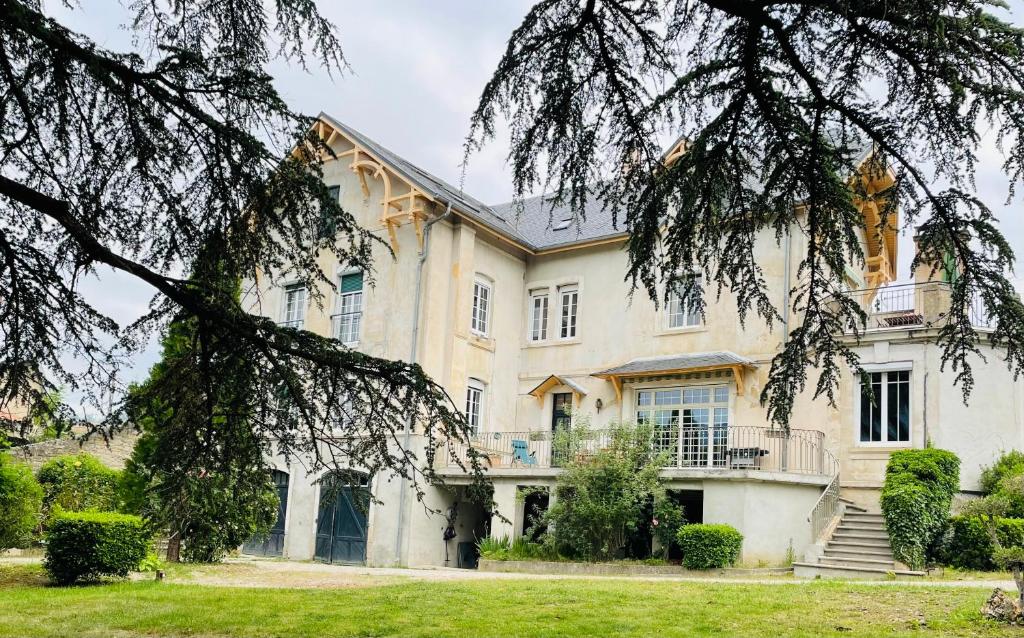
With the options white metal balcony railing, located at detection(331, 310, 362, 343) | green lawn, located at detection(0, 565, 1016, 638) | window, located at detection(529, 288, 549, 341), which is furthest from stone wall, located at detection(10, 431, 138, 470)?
green lawn, located at detection(0, 565, 1016, 638)

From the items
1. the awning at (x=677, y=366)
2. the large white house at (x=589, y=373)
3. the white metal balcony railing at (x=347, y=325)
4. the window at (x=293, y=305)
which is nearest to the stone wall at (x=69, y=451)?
the window at (x=293, y=305)

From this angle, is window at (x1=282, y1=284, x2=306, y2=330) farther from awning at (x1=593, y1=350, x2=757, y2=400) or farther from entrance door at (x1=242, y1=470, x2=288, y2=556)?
awning at (x1=593, y1=350, x2=757, y2=400)

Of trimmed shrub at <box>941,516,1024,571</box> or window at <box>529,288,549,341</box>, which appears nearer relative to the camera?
trimmed shrub at <box>941,516,1024,571</box>

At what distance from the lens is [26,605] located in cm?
1142

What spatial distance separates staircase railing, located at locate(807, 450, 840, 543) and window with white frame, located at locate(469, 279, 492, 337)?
339 inches

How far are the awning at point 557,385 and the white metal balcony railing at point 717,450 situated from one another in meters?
1.43

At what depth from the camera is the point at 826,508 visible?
18.2 metres

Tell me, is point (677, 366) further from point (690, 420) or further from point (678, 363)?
point (690, 420)

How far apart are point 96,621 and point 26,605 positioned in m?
1.74

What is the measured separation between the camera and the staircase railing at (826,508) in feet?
57.6

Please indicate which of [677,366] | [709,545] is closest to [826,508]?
[709,545]

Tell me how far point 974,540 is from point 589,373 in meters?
9.42

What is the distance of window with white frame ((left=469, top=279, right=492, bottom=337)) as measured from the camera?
23.6m

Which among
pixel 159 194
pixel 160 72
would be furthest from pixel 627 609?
pixel 160 72
